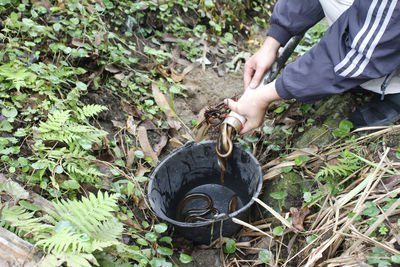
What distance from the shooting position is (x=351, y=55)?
160cm

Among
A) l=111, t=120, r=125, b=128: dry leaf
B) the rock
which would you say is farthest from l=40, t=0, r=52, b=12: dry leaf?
the rock

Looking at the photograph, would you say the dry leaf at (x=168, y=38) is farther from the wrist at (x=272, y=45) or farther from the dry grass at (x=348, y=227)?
the dry grass at (x=348, y=227)

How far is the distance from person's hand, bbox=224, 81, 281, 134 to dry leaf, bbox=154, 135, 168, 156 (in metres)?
0.60

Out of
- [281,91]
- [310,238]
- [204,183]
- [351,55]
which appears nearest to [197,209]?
[204,183]

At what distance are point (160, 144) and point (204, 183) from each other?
1.68 ft

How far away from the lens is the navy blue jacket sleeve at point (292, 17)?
213 centimetres

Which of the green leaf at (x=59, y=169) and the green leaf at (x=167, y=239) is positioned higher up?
the green leaf at (x=59, y=169)

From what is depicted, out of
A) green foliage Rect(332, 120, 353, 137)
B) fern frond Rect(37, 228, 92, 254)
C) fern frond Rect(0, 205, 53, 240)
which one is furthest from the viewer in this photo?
green foliage Rect(332, 120, 353, 137)

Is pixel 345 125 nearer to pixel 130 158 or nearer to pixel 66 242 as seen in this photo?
pixel 130 158

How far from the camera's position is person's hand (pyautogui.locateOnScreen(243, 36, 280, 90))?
7.07 feet

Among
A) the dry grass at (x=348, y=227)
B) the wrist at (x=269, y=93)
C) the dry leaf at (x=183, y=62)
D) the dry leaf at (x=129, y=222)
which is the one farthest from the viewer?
the dry leaf at (x=183, y=62)

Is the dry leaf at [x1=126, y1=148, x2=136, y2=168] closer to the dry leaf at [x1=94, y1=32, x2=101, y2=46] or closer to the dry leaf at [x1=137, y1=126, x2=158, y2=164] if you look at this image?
the dry leaf at [x1=137, y1=126, x2=158, y2=164]

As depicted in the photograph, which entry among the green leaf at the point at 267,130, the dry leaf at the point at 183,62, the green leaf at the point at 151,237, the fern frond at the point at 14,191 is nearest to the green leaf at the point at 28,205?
the fern frond at the point at 14,191

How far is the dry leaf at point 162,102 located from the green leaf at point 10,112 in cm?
105
